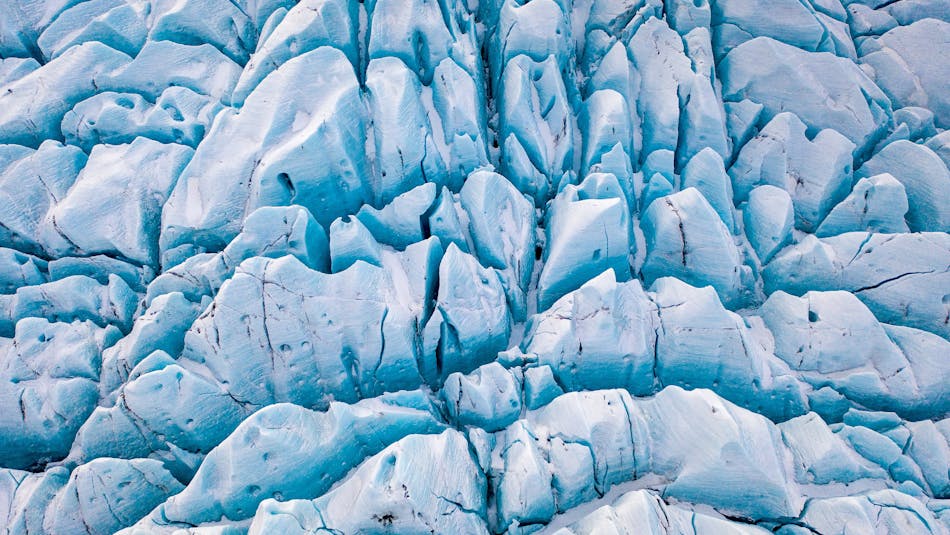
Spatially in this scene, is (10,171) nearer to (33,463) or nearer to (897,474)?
(33,463)

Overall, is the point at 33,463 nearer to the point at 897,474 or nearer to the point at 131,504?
the point at 131,504

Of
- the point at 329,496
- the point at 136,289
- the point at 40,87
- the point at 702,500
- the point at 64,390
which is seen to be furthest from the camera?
the point at 40,87

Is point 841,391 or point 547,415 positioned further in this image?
point 841,391

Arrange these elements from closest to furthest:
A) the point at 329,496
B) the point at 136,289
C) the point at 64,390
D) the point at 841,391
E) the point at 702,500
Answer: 1. the point at 329,496
2. the point at 702,500
3. the point at 64,390
4. the point at 841,391
5. the point at 136,289

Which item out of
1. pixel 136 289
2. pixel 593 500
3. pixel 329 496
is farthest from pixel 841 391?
pixel 136 289

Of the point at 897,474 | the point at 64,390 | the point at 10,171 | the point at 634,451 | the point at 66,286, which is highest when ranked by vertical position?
the point at 10,171

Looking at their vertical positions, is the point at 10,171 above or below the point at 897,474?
above
